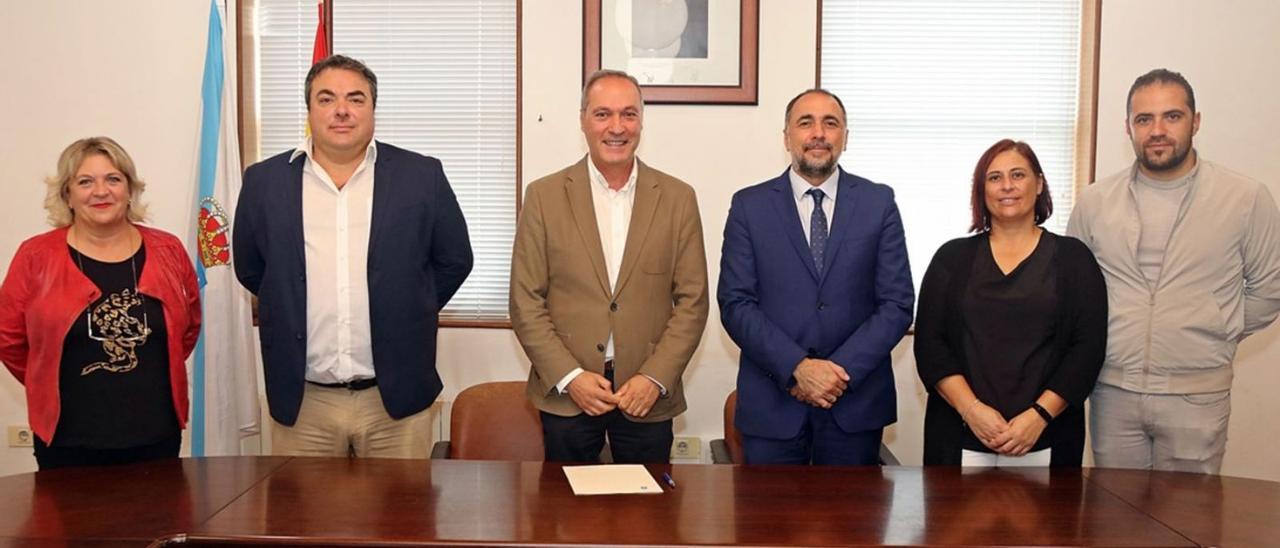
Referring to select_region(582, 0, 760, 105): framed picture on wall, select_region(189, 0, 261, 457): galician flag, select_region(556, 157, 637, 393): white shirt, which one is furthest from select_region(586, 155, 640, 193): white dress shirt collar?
select_region(189, 0, 261, 457): galician flag

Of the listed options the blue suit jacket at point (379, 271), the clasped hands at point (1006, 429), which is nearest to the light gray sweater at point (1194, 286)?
the clasped hands at point (1006, 429)

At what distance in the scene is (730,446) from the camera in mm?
3631

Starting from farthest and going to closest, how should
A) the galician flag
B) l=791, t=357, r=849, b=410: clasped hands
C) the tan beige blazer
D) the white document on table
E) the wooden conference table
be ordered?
the galician flag, the tan beige blazer, l=791, t=357, r=849, b=410: clasped hands, the white document on table, the wooden conference table

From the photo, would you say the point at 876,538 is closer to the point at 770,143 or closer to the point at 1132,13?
the point at 770,143

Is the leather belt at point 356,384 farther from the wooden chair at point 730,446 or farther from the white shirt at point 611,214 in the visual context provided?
the wooden chair at point 730,446

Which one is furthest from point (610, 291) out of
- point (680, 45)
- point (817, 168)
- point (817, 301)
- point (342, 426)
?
point (680, 45)

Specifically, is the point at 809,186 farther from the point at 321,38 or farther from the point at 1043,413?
the point at 321,38

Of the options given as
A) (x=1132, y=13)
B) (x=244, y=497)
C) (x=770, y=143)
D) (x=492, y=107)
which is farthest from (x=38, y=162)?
(x=1132, y=13)

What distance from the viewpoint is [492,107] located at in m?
4.05

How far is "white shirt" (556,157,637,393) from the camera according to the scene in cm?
288

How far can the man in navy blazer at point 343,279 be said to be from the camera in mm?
2746

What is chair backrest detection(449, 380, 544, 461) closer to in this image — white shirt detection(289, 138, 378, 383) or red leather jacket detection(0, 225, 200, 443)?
white shirt detection(289, 138, 378, 383)

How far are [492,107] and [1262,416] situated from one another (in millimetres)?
3523

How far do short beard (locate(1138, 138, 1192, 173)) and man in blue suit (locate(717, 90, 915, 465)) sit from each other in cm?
74
